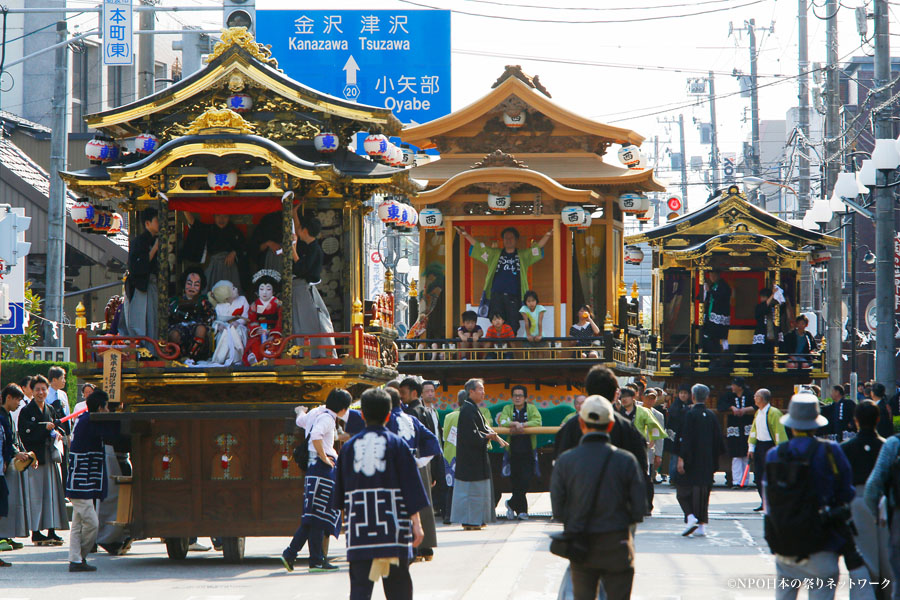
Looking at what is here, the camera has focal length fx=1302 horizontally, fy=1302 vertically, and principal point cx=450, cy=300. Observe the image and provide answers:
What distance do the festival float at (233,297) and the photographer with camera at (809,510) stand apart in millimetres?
6465

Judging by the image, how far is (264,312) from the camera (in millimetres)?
15586

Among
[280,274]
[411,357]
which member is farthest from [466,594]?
[411,357]

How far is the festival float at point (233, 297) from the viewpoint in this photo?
13672 mm

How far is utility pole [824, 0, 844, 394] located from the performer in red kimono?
16.0 meters

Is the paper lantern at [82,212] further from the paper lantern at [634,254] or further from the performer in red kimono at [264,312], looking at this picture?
the paper lantern at [634,254]

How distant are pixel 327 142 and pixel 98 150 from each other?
280 cm

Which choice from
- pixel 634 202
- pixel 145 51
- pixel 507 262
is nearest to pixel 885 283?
pixel 634 202

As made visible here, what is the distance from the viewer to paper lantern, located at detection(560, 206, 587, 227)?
75.8 feet

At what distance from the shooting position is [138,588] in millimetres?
11758

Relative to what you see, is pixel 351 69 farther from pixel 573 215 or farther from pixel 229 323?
pixel 229 323

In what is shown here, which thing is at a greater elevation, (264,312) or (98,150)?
(98,150)

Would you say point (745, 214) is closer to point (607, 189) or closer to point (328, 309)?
A: point (607, 189)

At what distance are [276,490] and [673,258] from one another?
710 inches

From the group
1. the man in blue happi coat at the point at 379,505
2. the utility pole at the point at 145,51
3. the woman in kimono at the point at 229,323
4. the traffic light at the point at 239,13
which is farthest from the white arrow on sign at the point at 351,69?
the man in blue happi coat at the point at 379,505
